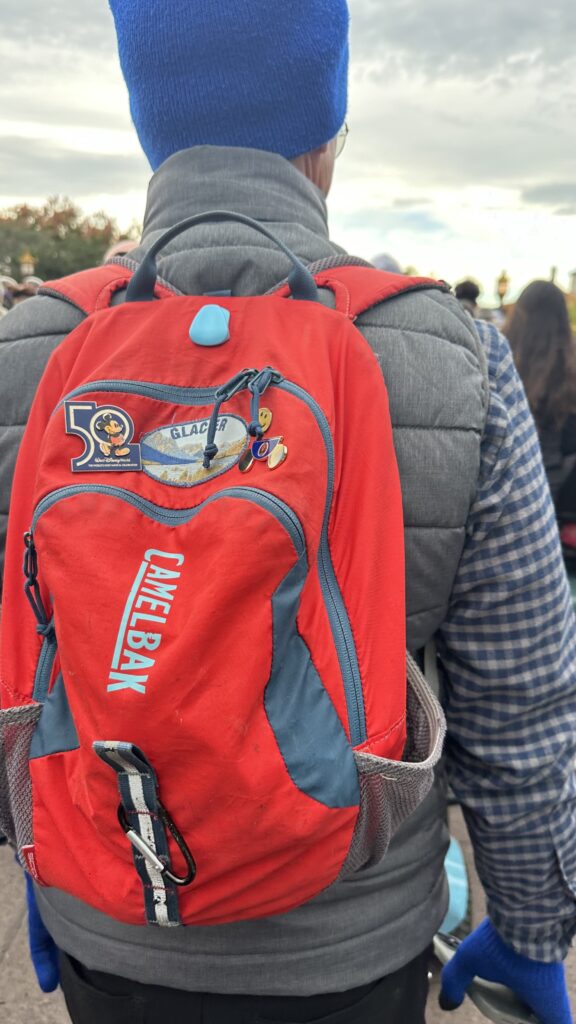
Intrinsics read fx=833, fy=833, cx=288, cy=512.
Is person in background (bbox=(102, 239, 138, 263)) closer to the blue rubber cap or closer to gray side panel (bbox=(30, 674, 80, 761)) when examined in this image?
the blue rubber cap

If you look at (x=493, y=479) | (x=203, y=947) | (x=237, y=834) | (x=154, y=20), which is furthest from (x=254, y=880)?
(x=154, y=20)

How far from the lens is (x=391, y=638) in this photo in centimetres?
106

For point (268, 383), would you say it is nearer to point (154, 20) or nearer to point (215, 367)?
point (215, 367)

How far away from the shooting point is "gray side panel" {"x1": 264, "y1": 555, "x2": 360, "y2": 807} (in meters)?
0.96

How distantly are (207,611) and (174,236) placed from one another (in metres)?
0.52

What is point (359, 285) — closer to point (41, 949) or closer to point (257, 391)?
point (257, 391)

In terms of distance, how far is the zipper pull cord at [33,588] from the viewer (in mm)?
1099

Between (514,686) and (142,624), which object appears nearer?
(142,624)

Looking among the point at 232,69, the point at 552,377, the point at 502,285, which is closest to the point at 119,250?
the point at 232,69

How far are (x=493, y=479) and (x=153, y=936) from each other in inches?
31.8

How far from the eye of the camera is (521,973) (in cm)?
148

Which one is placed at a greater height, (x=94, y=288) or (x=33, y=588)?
(x=94, y=288)

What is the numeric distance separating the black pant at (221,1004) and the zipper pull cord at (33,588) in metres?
Result: 0.54

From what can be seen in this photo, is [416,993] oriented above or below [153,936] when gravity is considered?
below
